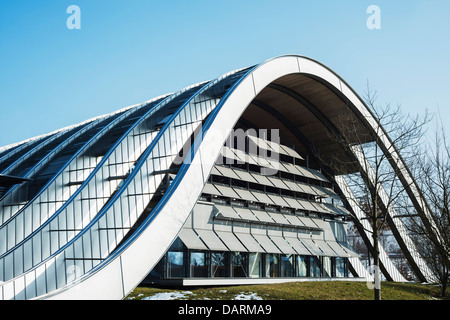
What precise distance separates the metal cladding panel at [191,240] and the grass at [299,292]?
7.51 ft

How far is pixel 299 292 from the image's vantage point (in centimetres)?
2302

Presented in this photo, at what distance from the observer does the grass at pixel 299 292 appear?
1966 centimetres

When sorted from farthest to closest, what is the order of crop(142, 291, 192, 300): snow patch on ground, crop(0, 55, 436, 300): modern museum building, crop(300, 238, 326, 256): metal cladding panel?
crop(300, 238, 326, 256): metal cladding panel
crop(142, 291, 192, 300): snow patch on ground
crop(0, 55, 436, 300): modern museum building

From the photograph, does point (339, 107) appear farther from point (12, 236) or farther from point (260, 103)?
point (12, 236)

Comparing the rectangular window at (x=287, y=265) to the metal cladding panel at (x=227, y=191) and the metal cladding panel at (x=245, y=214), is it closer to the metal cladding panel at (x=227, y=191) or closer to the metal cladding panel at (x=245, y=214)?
the metal cladding panel at (x=245, y=214)

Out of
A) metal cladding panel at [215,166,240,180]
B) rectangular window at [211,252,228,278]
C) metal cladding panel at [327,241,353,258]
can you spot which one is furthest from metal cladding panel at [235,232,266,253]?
metal cladding panel at [327,241,353,258]

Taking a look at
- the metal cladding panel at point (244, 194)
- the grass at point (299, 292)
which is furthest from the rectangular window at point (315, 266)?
the metal cladding panel at point (244, 194)

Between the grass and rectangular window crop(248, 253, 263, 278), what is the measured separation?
3734 mm

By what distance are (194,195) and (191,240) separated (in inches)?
220

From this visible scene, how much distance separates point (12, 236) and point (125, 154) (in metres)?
6.77

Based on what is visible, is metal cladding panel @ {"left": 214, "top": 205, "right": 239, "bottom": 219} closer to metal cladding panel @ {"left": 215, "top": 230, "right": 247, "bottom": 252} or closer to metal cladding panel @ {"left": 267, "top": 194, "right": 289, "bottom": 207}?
metal cladding panel @ {"left": 215, "top": 230, "right": 247, "bottom": 252}

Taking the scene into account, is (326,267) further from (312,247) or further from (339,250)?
(312,247)

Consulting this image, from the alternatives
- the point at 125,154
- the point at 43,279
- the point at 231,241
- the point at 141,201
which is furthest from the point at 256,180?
the point at 43,279

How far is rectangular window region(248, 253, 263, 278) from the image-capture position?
96.2 feet
